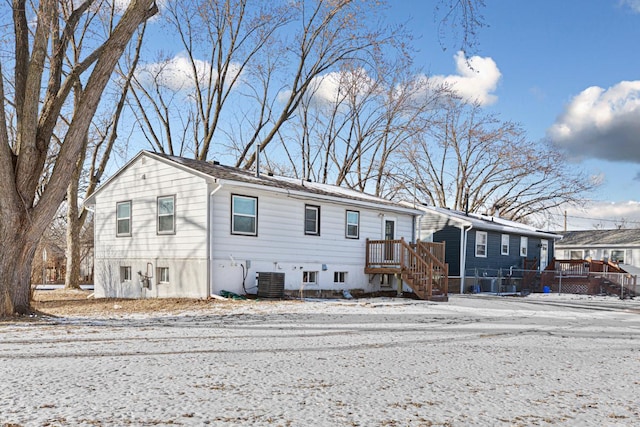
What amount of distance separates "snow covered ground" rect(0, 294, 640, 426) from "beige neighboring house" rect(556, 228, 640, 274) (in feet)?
113

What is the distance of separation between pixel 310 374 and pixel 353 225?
46.5ft

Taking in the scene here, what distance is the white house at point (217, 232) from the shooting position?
1581 cm

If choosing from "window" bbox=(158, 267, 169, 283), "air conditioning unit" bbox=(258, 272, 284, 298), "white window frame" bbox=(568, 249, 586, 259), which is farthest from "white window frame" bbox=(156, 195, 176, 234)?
"white window frame" bbox=(568, 249, 586, 259)

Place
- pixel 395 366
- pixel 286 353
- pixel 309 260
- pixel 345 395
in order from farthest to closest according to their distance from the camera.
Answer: pixel 309 260
pixel 286 353
pixel 395 366
pixel 345 395

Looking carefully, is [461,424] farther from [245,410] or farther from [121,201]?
[121,201]

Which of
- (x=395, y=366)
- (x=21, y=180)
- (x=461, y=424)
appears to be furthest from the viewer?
(x=21, y=180)

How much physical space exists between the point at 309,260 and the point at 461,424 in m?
14.1

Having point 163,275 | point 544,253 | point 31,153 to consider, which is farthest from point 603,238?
point 31,153

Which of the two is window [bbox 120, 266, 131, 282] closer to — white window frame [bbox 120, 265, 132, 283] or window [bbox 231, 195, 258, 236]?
white window frame [bbox 120, 265, 132, 283]

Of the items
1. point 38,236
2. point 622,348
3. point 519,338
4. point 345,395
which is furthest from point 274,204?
point 345,395

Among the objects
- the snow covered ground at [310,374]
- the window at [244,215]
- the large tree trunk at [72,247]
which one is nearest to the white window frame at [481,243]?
the window at [244,215]

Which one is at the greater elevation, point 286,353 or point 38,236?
point 38,236

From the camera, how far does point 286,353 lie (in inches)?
284

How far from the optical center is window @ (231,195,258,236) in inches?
637
